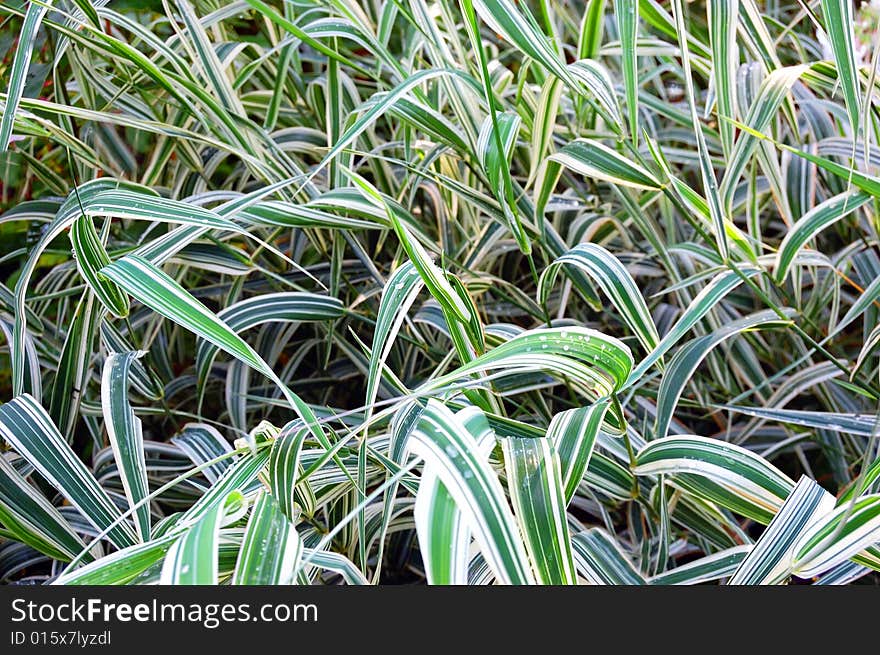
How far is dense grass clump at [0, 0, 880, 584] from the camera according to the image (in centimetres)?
41

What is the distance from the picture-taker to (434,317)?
68cm

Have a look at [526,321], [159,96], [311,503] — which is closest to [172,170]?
[159,96]

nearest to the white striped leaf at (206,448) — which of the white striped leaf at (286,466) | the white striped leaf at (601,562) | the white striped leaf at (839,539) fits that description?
the white striped leaf at (286,466)

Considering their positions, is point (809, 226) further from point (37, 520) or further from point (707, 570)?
point (37, 520)

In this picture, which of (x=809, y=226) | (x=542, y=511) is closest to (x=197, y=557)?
(x=542, y=511)

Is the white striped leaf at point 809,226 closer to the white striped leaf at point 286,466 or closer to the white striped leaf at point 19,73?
the white striped leaf at point 286,466

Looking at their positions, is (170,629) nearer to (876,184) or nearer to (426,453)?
(426,453)

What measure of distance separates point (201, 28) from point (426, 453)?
50 centimetres

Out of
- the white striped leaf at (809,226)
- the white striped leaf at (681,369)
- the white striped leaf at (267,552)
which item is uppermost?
the white striped leaf at (809,226)

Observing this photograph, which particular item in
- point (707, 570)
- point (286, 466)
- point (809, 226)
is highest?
point (809, 226)

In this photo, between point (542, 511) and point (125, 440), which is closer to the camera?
point (542, 511)

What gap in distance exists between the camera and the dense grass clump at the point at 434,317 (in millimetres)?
409

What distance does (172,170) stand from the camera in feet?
3.09

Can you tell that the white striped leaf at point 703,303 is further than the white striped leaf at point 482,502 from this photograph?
Yes
